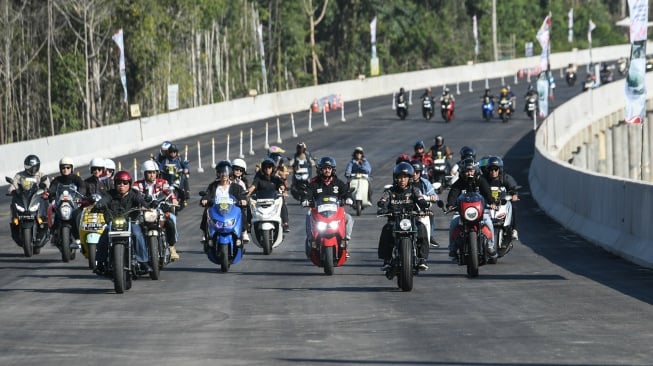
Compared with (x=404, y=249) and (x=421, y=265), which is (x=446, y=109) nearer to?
(x=421, y=265)

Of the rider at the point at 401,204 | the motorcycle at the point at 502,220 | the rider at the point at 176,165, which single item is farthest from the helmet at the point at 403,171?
the rider at the point at 176,165

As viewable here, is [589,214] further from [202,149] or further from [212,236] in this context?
[202,149]

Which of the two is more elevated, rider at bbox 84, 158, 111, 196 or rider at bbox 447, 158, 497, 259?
rider at bbox 84, 158, 111, 196

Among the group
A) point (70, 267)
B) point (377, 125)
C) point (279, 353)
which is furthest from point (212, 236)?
point (377, 125)

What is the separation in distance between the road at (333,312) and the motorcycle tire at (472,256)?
0.19m

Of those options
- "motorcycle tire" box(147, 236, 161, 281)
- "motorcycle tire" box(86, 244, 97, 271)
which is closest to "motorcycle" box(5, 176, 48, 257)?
"motorcycle tire" box(86, 244, 97, 271)

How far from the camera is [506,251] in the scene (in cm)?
2158

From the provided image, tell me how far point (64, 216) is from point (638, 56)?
13424 mm

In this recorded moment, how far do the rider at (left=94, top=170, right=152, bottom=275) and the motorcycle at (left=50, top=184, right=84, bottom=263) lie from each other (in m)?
2.82

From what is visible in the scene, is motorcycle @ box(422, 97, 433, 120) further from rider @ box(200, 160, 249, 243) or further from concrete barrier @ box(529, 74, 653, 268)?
rider @ box(200, 160, 249, 243)

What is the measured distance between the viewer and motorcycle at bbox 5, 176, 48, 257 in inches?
935

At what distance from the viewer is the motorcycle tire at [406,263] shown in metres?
17.4

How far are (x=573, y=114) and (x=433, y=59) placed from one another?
72.8 metres

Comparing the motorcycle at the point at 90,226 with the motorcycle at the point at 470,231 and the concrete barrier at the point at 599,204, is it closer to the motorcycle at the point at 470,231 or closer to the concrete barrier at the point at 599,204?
the motorcycle at the point at 470,231
